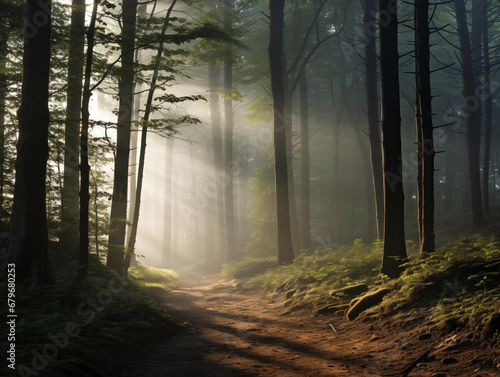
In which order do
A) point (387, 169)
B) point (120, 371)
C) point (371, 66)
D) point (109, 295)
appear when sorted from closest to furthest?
point (120, 371)
point (109, 295)
point (387, 169)
point (371, 66)

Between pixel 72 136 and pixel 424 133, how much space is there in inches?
424

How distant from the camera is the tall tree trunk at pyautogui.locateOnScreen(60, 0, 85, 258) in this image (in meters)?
11.9

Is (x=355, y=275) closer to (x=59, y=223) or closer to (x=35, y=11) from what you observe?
(x=59, y=223)

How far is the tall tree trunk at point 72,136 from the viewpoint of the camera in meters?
11.9

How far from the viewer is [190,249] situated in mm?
51531

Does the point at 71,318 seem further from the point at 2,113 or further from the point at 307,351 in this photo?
the point at 2,113

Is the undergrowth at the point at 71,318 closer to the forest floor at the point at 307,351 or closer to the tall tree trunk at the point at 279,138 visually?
the forest floor at the point at 307,351

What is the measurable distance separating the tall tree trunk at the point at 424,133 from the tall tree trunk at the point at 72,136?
31.0ft

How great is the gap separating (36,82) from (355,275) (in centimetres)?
920

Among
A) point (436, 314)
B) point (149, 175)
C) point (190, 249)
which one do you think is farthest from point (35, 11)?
point (149, 175)

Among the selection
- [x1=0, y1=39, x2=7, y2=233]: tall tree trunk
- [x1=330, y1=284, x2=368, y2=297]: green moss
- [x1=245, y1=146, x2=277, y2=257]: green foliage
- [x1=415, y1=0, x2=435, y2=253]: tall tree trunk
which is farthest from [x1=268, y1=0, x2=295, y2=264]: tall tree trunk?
[x1=0, y1=39, x2=7, y2=233]: tall tree trunk

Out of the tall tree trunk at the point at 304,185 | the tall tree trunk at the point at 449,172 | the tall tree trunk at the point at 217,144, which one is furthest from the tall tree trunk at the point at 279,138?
the tall tree trunk at the point at 449,172

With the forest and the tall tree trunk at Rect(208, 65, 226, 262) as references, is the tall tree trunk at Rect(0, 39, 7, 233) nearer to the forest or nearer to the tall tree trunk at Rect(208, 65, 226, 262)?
the forest

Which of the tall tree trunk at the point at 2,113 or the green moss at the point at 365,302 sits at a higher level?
the tall tree trunk at the point at 2,113
